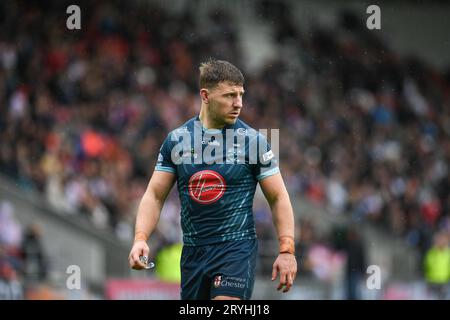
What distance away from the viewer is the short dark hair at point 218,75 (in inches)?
276

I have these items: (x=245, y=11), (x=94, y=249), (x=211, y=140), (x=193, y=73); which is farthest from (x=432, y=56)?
(x=211, y=140)

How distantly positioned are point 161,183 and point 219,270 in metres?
0.78

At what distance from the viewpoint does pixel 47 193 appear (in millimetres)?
16656

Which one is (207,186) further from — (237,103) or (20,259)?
(20,259)

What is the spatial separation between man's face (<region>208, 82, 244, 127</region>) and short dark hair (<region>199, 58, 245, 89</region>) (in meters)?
0.03

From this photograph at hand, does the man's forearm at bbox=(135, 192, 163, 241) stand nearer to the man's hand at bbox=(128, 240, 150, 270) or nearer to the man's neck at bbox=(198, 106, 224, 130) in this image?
the man's hand at bbox=(128, 240, 150, 270)

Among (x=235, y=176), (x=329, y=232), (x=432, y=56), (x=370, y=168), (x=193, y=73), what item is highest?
(x=432, y=56)

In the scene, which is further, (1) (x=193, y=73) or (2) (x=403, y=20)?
(2) (x=403, y=20)

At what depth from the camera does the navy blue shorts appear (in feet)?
22.3

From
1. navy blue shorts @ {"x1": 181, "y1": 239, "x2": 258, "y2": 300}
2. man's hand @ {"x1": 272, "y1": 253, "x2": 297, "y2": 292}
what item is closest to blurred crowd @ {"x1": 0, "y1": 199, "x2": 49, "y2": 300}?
navy blue shorts @ {"x1": 181, "y1": 239, "x2": 258, "y2": 300}

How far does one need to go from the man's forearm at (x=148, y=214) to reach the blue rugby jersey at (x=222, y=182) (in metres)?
0.21

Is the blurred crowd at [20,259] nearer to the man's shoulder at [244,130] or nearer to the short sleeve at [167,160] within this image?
the short sleeve at [167,160]

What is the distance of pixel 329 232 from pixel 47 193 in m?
5.62

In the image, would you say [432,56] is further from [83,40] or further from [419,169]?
[83,40]
